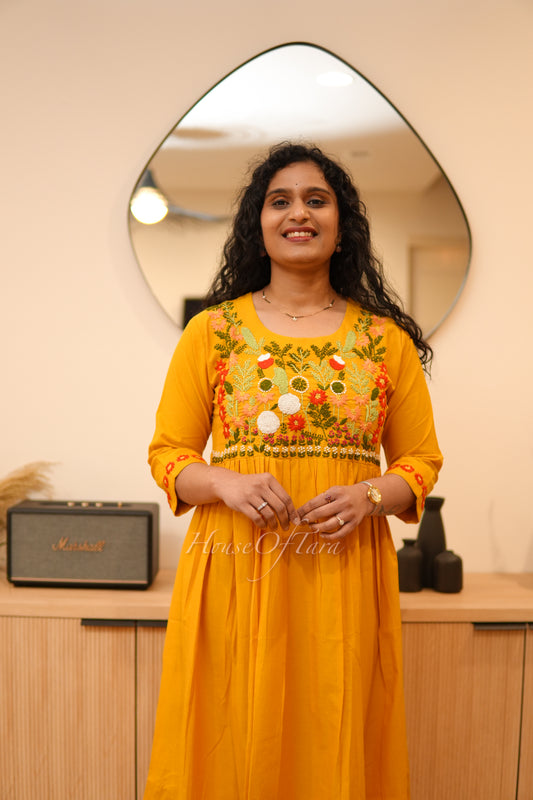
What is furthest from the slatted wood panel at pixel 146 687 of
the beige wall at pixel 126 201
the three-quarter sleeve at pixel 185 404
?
the three-quarter sleeve at pixel 185 404

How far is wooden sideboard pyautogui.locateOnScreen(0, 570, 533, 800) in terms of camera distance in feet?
5.82

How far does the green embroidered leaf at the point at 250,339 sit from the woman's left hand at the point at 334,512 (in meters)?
0.32

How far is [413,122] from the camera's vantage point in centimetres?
210

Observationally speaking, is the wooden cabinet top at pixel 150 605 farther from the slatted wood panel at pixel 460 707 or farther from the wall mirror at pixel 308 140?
the wall mirror at pixel 308 140

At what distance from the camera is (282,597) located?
1267mm

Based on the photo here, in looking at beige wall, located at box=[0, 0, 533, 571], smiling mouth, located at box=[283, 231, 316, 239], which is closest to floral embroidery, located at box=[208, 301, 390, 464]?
smiling mouth, located at box=[283, 231, 316, 239]

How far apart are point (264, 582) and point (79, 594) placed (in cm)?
81

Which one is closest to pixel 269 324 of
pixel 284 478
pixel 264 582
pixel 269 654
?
pixel 284 478

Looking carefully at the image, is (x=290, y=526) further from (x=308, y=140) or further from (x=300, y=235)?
(x=308, y=140)

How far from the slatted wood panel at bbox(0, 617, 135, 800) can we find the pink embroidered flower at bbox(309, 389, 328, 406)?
36.1 inches

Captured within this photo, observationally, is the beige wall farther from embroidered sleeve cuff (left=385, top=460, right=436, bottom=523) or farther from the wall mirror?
embroidered sleeve cuff (left=385, top=460, right=436, bottom=523)

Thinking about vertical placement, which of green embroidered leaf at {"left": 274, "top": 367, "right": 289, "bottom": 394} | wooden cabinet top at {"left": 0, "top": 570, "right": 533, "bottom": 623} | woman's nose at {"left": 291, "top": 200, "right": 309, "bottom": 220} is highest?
woman's nose at {"left": 291, "top": 200, "right": 309, "bottom": 220}

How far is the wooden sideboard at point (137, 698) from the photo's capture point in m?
1.77

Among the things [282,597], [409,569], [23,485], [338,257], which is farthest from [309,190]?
[23,485]
